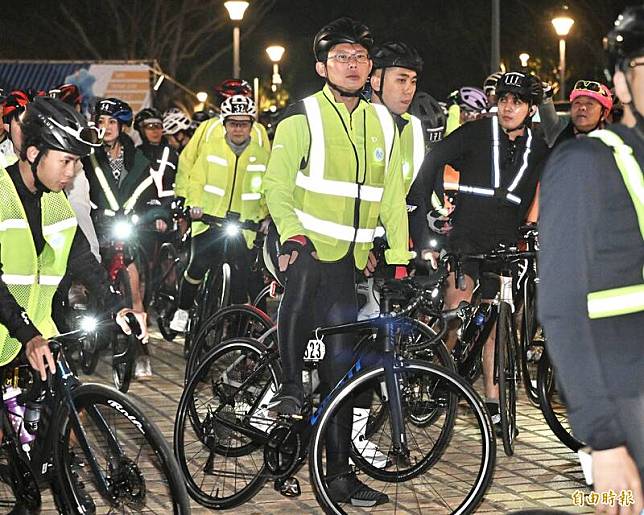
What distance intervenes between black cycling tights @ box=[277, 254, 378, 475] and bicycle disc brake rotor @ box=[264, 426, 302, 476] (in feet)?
0.62

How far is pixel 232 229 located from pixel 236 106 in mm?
1190

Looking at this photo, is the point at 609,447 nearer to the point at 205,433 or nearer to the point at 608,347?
the point at 608,347

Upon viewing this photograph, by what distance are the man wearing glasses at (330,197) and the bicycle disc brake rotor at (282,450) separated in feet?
0.38

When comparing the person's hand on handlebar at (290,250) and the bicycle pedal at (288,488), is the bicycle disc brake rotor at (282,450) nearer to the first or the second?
the bicycle pedal at (288,488)

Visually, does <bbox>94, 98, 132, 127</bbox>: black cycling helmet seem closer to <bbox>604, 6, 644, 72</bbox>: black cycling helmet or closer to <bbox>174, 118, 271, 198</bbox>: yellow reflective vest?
<bbox>174, 118, 271, 198</bbox>: yellow reflective vest

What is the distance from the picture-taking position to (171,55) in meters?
45.7

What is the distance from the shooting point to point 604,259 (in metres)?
3.49

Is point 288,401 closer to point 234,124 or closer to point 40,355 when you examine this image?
point 40,355

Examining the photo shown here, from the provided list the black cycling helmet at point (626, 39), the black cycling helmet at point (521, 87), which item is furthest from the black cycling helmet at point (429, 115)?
the black cycling helmet at point (626, 39)

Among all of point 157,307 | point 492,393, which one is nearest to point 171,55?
point 157,307

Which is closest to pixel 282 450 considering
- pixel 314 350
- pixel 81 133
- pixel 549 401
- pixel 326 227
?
pixel 314 350

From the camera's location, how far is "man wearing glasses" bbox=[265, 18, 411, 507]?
7.13m

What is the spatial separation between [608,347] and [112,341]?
8.86 metres

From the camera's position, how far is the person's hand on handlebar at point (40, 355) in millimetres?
5770
